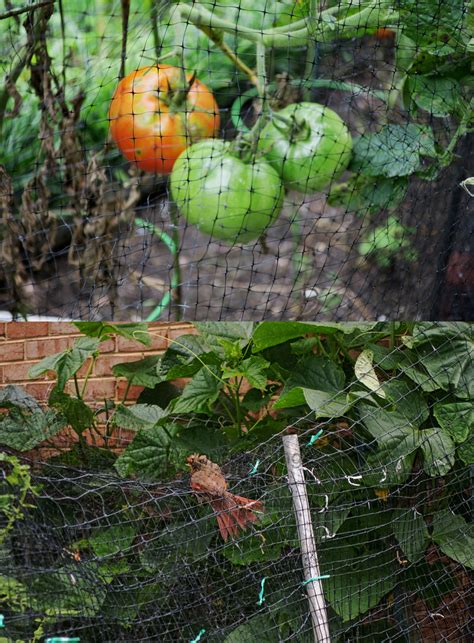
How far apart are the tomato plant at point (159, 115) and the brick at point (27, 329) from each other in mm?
569

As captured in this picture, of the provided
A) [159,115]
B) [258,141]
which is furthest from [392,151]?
[159,115]

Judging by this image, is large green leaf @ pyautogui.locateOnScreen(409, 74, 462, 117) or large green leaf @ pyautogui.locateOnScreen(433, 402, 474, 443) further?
large green leaf @ pyautogui.locateOnScreen(433, 402, 474, 443)

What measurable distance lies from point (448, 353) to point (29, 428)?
0.62 meters

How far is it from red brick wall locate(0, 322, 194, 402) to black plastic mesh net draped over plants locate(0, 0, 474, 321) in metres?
0.21

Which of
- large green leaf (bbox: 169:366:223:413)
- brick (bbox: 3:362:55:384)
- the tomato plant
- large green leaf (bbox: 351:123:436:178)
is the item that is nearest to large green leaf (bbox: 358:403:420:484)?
large green leaf (bbox: 169:366:223:413)

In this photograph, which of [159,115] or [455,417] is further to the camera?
[455,417]

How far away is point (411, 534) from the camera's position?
3.59 feet

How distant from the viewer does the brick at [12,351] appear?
1421mm

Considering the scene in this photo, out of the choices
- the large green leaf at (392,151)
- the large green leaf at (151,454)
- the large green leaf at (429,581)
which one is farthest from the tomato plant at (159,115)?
the large green leaf at (429,581)

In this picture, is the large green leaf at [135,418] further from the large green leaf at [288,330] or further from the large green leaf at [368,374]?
the large green leaf at [368,374]

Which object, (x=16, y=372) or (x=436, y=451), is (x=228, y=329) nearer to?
(x=436, y=451)

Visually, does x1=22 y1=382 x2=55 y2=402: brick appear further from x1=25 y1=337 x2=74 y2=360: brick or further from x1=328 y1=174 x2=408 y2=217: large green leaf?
x1=328 y1=174 x2=408 y2=217: large green leaf

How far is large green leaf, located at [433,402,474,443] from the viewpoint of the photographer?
111 cm

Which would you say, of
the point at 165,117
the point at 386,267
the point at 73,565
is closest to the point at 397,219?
the point at 386,267
